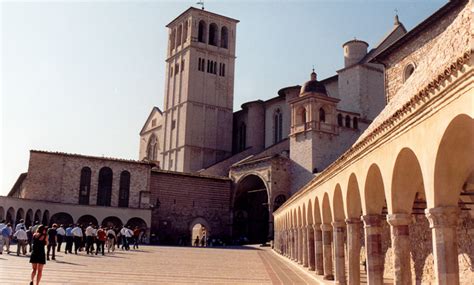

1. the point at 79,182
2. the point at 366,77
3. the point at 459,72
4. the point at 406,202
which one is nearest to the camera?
the point at 459,72

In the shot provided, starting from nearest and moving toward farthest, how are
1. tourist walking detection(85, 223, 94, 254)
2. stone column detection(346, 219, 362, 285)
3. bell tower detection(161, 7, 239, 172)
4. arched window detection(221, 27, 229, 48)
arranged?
stone column detection(346, 219, 362, 285), tourist walking detection(85, 223, 94, 254), bell tower detection(161, 7, 239, 172), arched window detection(221, 27, 229, 48)

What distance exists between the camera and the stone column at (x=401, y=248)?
30.0ft

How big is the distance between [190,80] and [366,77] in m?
21.6

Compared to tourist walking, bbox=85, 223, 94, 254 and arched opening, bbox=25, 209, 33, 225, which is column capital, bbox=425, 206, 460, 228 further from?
arched opening, bbox=25, 209, 33, 225

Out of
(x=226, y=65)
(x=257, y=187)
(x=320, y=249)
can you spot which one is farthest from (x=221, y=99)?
(x=320, y=249)

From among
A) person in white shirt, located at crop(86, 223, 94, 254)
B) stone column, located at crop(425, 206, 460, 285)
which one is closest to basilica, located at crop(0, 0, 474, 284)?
stone column, located at crop(425, 206, 460, 285)

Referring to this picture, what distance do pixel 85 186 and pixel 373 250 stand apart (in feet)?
103

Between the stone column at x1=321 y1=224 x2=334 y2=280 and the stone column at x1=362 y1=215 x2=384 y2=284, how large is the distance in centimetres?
512

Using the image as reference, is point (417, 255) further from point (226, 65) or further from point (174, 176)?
point (226, 65)

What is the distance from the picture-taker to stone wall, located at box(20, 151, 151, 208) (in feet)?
119

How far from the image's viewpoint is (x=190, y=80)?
5588cm

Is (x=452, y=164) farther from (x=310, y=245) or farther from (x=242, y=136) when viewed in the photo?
(x=242, y=136)

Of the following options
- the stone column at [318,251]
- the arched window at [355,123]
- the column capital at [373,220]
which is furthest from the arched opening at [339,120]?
the column capital at [373,220]

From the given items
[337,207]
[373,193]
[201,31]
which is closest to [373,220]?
[373,193]
